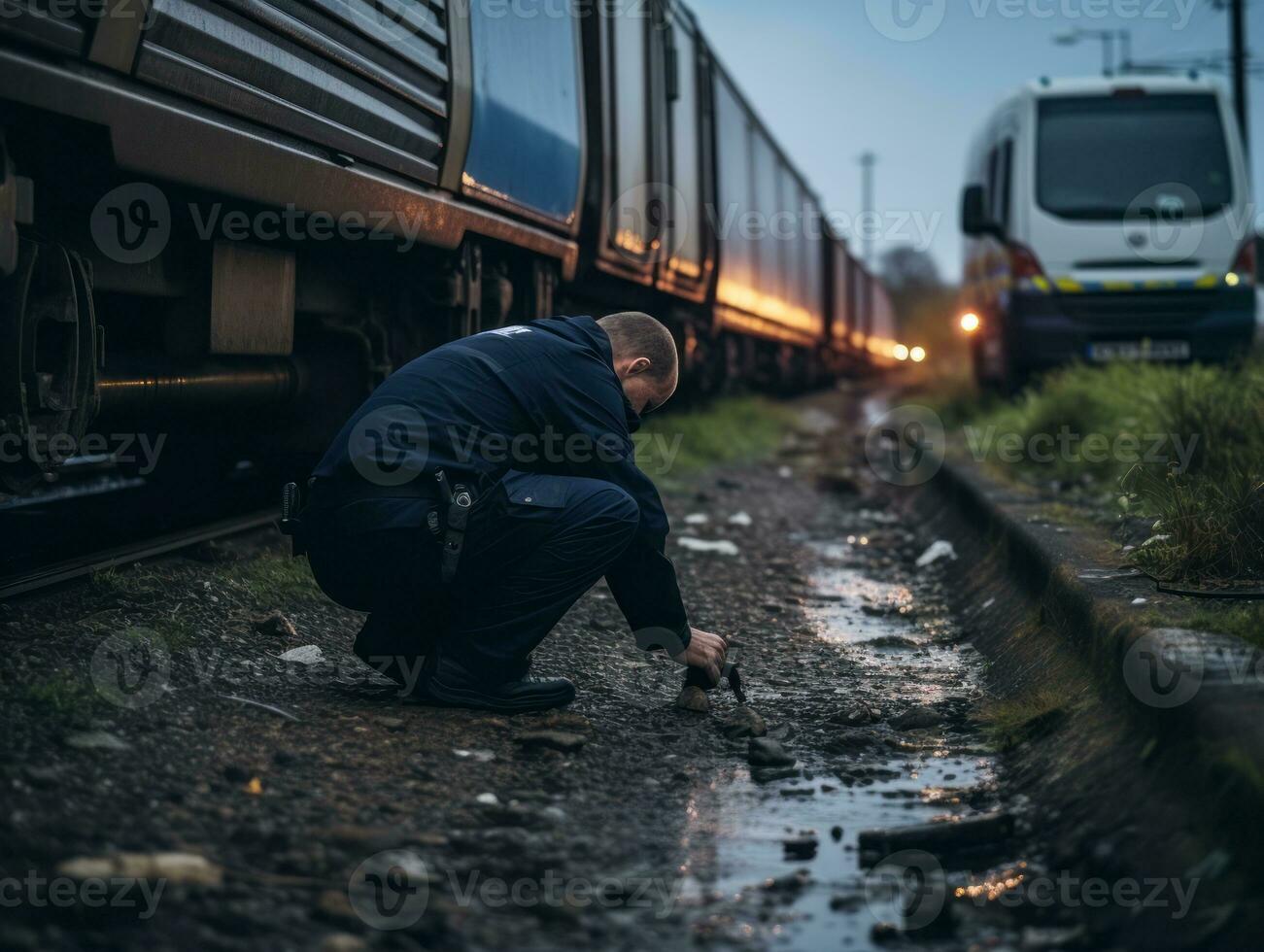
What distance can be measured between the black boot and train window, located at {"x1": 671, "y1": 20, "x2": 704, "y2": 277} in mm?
6503

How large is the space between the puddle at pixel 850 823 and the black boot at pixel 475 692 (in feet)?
1.87

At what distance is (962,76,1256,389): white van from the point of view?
975 cm

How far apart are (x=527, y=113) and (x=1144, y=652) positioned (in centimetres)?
374

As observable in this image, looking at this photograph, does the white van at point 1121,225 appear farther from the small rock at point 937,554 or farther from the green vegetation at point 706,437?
the small rock at point 937,554

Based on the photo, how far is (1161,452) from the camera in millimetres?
5312

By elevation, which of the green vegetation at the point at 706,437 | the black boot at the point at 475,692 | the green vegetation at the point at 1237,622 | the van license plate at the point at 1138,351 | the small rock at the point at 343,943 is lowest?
the small rock at the point at 343,943

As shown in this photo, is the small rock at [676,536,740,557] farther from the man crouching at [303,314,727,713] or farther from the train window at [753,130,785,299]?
the train window at [753,130,785,299]

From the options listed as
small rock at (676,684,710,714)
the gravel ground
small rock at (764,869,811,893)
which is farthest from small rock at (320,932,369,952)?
small rock at (676,684,710,714)

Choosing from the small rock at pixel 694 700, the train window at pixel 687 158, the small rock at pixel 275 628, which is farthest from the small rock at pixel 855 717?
the train window at pixel 687 158

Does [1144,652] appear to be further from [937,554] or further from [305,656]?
[937,554]

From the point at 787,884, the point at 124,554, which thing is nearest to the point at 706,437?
the point at 124,554

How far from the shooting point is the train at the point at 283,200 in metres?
2.88

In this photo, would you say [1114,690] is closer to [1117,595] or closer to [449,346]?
[1117,595]

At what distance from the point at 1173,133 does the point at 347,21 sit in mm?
8059
